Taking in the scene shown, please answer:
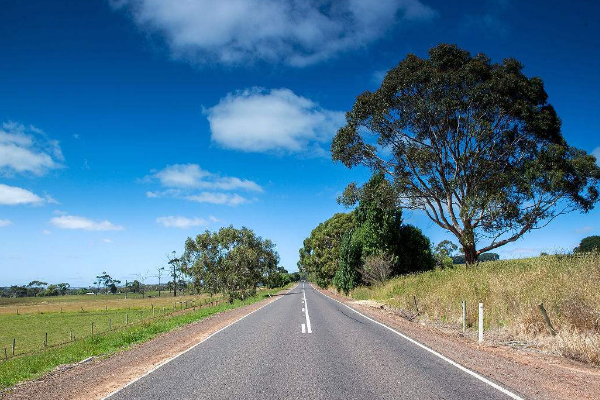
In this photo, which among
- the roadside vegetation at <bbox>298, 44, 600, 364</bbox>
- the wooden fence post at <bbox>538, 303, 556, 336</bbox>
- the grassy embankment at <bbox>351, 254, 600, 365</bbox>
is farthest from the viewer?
the roadside vegetation at <bbox>298, 44, 600, 364</bbox>

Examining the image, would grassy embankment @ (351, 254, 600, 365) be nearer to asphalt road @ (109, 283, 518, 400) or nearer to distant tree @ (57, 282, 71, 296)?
asphalt road @ (109, 283, 518, 400)

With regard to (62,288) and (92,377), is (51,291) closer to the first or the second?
(62,288)

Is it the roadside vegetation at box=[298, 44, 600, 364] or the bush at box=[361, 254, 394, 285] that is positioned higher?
the roadside vegetation at box=[298, 44, 600, 364]

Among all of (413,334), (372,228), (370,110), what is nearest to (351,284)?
(372,228)

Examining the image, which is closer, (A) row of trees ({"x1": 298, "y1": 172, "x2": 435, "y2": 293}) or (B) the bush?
(A) row of trees ({"x1": 298, "y1": 172, "x2": 435, "y2": 293})

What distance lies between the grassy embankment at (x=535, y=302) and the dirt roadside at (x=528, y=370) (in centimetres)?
84

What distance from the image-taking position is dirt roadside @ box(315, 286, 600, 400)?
231 inches

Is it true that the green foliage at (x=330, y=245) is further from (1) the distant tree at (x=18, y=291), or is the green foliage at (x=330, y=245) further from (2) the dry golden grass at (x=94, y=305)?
(1) the distant tree at (x=18, y=291)

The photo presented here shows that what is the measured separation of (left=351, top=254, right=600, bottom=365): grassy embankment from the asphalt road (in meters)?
3.38

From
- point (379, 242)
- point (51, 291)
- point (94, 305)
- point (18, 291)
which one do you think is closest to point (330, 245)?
point (379, 242)

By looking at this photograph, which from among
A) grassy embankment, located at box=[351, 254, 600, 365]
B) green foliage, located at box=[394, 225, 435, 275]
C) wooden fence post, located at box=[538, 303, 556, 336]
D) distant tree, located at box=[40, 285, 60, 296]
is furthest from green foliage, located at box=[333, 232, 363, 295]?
distant tree, located at box=[40, 285, 60, 296]

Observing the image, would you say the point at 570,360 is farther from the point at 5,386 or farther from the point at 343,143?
the point at 343,143

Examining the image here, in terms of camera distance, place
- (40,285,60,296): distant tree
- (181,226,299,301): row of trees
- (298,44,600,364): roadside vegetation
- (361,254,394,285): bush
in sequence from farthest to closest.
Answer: (40,285,60,296): distant tree
(181,226,299,301): row of trees
(361,254,394,285): bush
(298,44,600,364): roadside vegetation

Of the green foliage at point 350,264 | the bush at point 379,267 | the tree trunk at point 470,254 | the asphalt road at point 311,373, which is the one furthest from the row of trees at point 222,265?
the asphalt road at point 311,373
